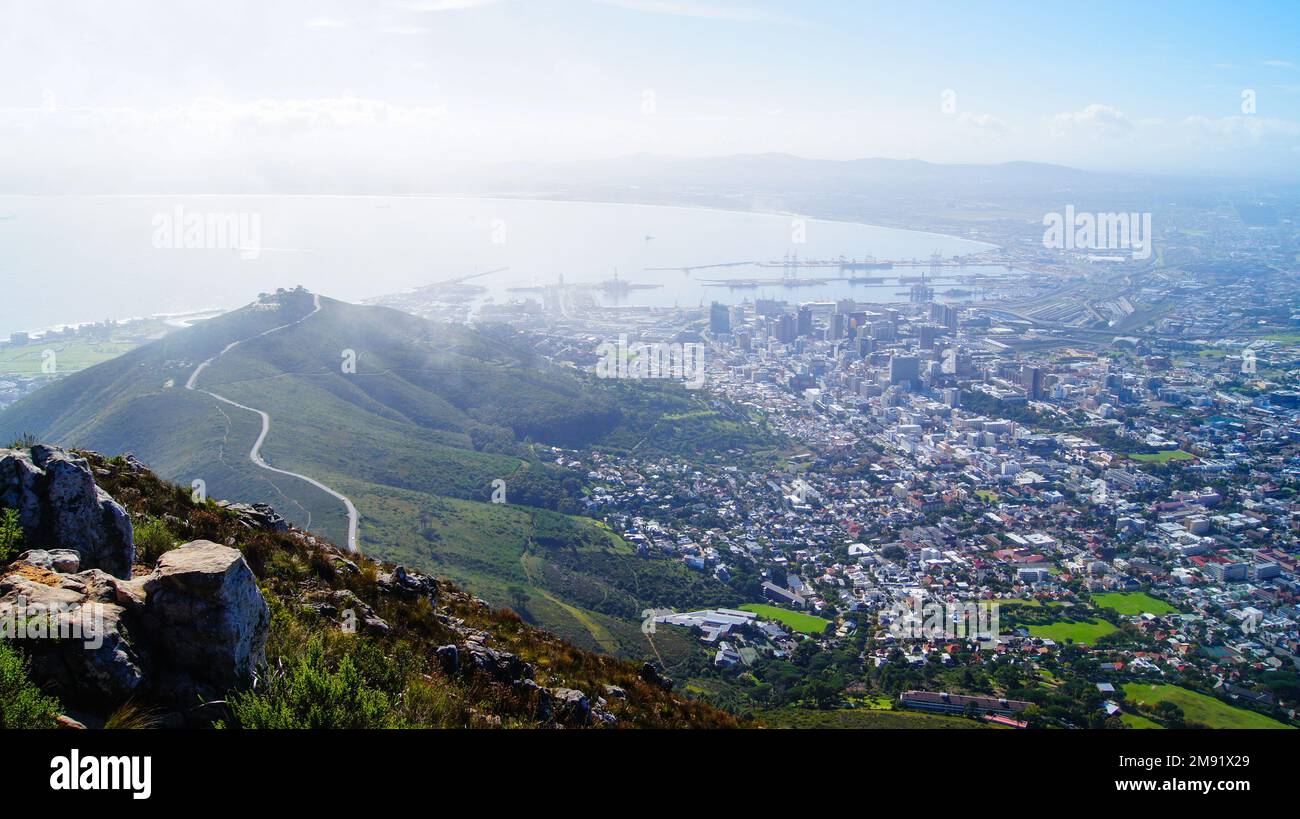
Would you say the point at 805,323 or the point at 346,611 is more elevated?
the point at 805,323

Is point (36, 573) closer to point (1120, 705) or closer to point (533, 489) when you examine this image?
point (1120, 705)

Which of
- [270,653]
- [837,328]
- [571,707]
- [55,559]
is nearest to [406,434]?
[571,707]

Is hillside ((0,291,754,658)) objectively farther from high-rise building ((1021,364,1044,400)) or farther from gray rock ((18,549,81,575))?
high-rise building ((1021,364,1044,400))

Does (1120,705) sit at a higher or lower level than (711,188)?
lower

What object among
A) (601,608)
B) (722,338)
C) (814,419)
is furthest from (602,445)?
(722,338)

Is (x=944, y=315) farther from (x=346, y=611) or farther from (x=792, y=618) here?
(x=346, y=611)

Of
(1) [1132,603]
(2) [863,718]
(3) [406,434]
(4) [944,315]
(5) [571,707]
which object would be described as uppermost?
Answer: (4) [944,315]

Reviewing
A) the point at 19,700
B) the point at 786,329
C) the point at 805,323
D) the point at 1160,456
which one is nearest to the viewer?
the point at 19,700
